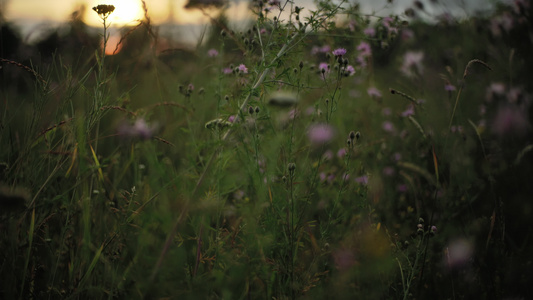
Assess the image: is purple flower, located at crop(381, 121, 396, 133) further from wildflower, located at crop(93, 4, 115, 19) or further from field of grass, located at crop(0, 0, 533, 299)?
wildflower, located at crop(93, 4, 115, 19)

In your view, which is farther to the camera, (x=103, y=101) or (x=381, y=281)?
(x=381, y=281)

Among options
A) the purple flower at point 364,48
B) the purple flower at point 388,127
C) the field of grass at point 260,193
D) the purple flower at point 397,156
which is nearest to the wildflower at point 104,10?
the field of grass at point 260,193

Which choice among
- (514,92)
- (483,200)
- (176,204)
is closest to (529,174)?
(483,200)

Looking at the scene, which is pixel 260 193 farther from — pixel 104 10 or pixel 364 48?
pixel 364 48

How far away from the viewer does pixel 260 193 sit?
53.7 inches

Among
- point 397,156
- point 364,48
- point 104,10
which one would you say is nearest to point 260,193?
point 104,10

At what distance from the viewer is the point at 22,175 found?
129cm

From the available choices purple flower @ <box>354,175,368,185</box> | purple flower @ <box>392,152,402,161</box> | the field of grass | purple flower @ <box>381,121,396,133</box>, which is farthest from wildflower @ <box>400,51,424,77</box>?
purple flower @ <box>354,175,368,185</box>

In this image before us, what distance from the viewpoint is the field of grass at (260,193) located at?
124cm

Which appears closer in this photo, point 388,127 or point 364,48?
point 364,48

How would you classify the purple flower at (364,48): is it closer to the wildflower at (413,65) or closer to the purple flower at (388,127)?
the wildflower at (413,65)

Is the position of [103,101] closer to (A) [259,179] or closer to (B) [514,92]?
(A) [259,179]

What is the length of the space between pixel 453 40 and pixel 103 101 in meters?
3.74

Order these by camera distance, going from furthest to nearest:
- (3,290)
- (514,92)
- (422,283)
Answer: (514,92)
(422,283)
(3,290)
